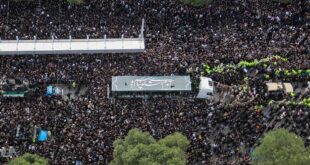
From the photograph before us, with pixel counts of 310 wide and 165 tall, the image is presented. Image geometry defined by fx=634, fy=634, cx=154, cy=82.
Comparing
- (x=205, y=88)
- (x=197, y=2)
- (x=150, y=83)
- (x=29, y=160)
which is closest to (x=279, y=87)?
(x=205, y=88)

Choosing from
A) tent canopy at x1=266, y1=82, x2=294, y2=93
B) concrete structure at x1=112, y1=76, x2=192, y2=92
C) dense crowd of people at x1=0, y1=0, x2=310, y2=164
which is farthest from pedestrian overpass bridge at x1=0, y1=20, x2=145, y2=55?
tent canopy at x1=266, y1=82, x2=294, y2=93

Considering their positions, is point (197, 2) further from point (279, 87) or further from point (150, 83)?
point (279, 87)

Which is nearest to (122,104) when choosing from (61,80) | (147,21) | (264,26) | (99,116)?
(99,116)

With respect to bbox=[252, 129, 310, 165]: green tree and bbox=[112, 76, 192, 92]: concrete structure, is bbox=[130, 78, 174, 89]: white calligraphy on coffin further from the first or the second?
bbox=[252, 129, 310, 165]: green tree

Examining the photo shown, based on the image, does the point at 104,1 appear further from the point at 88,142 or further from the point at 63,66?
the point at 88,142

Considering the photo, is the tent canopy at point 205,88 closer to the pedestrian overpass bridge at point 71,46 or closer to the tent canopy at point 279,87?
the tent canopy at point 279,87
